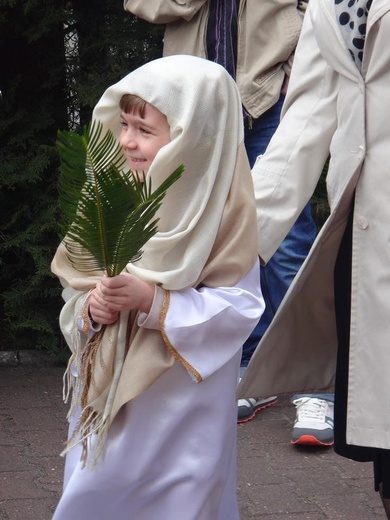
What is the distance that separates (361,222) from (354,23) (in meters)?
0.57

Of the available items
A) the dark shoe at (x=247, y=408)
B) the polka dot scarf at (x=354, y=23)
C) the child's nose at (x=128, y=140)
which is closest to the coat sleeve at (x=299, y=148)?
the polka dot scarf at (x=354, y=23)

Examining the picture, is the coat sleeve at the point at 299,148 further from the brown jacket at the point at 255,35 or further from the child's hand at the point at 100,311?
the brown jacket at the point at 255,35

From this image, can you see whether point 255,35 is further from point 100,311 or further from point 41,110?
point 100,311

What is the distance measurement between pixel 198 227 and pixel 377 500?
67.1 inches

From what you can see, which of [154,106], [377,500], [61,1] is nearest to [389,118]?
[154,106]

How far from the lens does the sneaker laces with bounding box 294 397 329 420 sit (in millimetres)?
4938

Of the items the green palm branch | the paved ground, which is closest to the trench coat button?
the green palm branch

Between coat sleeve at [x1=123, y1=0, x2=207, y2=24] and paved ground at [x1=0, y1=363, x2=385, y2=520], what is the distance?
1.77 m

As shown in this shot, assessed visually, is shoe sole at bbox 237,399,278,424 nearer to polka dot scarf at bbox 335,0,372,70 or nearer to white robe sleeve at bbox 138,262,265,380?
white robe sleeve at bbox 138,262,265,380

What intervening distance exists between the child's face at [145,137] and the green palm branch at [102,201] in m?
0.33

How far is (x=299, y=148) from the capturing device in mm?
3717

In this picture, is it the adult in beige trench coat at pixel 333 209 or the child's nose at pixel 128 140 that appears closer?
the child's nose at pixel 128 140

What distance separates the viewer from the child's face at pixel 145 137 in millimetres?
3141

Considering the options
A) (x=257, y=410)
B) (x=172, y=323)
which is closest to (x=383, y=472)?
(x=172, y=323)
